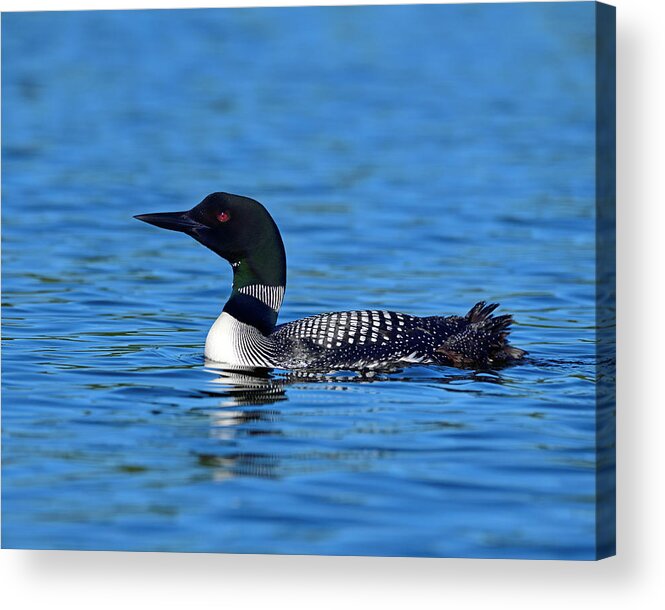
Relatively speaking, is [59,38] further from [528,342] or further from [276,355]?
[528,342]

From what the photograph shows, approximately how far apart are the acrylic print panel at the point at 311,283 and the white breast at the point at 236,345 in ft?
0.06

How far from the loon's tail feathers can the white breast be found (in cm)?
74

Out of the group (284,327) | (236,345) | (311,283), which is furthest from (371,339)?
(311,283)

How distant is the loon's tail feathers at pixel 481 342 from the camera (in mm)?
9609

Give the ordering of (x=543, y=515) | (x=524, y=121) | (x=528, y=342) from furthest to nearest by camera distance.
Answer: (x=528, y=342) → (x=524, y=121) → (x=543, y=515)

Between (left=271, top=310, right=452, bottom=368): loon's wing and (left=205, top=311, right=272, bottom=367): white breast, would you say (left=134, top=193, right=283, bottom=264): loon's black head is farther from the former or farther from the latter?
(left=271, top=310, right=452, bottom=368): loon's wing

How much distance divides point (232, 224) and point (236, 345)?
495 millimetres

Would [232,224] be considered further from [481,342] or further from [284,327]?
[481,342]

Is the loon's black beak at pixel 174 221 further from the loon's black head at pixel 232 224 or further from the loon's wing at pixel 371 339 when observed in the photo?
the loon's wing at pixel 371 339

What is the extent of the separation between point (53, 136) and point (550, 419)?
227 centimetres

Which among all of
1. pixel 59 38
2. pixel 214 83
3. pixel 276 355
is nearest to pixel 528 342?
pixel 276 355

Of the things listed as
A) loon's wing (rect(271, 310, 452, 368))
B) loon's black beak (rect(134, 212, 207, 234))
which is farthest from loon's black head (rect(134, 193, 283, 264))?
loon's wing (rect(271, 310, 452, 368))

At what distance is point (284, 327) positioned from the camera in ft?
33.0

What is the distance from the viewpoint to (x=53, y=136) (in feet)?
31.2
